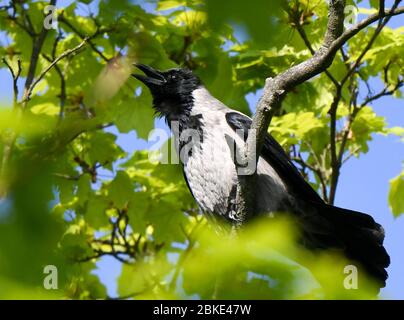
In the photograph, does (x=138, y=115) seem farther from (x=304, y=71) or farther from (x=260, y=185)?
(x=304, y=71)

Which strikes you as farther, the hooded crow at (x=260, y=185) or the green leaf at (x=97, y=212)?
the green leaf at (x=97, y=212)

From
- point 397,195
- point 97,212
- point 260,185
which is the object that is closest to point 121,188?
point 97,212

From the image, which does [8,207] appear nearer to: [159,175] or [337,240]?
[337,240]

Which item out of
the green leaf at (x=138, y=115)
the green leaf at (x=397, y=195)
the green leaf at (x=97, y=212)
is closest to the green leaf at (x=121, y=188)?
the green leaf at (x=97, y=212)

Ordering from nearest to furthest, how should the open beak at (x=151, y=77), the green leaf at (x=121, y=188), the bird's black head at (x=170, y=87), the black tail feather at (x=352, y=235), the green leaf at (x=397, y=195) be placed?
the black tail feather at (x=352, y=235), the bird's black head at (x=170, y=87), the open beak at (x=151, y=77), the green leaf at (x=397, y=195), the green leaf at (x=121, y=188)

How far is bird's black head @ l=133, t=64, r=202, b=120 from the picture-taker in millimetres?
5848

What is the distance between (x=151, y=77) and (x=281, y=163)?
1.40 m

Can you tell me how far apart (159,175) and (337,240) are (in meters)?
2.39

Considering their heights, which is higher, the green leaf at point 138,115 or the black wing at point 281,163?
the green leaf at point 138,115

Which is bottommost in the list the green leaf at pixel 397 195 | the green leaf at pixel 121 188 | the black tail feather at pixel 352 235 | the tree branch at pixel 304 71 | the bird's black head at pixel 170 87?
the black tail feather at pixel 352 235

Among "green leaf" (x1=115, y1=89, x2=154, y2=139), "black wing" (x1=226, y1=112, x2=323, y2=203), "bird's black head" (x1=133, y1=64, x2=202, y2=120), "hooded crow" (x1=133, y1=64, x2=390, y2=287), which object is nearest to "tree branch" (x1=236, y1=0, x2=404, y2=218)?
"hooded crow" (x1=133, y1=64, x2=390, y2=287)

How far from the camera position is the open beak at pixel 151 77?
600cm

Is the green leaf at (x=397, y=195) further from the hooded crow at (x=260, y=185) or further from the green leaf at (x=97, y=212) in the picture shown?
the green leaf at (x=97, y=212)
